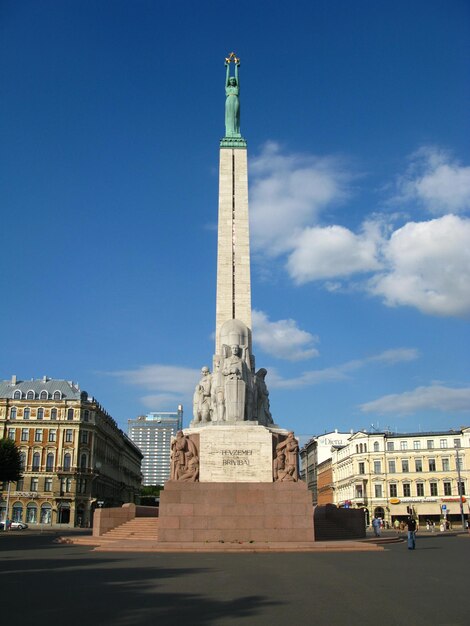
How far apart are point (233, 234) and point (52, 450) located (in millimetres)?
48127

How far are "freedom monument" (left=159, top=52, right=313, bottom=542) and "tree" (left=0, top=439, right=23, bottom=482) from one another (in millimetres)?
26468

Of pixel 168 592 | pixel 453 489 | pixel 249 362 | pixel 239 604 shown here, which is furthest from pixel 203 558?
pixel 453 489

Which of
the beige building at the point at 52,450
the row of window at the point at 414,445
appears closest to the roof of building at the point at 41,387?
the beige building at the point at 52,450

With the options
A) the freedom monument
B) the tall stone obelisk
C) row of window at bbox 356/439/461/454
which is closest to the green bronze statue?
the tall stone obelisk

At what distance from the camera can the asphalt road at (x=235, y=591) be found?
905cm

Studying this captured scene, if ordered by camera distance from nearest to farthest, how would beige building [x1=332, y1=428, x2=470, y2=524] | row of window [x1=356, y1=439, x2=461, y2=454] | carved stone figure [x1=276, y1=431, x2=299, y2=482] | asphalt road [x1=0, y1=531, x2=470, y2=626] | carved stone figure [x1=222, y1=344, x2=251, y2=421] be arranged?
1. asphalt road [x1=0, y1=531, x2=470, y2=626]
2. carved stone figure [x1=276, y1=431, x2=299, y2=482]
3. carved stone figure [x1=222, y1=344, x2=251, y2=421]
4. beige building [x1=332, y1=428, x2=470, y2=524]
5. row of window [x1=356, y1=439, x2=461, y2=454]

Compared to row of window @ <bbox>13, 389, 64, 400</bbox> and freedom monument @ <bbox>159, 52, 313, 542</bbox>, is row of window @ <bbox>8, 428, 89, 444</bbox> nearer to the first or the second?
row of window @ <bbox>13, 389, 64, 400</bbox>

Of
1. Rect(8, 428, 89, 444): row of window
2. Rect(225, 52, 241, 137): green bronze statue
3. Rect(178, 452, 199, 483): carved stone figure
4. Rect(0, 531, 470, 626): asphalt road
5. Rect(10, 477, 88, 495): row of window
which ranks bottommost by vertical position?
Rect(0, 531, 470, 626): asphalt road

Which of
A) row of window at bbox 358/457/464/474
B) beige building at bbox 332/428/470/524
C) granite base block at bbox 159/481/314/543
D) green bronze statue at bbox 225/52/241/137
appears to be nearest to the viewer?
granite base block at bbox 159/481/314/543

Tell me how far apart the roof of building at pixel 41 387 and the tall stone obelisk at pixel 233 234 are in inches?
1875

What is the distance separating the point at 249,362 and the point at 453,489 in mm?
48075

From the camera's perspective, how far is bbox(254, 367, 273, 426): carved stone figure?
2819 cm

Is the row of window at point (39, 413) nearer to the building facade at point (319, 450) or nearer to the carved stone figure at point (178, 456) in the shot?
the building facade at point (319, 450)

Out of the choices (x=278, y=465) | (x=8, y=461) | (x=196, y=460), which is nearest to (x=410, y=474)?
(x=8, y=461)
